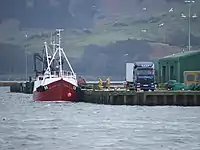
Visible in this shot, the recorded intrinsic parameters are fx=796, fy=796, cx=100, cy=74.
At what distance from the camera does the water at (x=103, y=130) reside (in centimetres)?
4400

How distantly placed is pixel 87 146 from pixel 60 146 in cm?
149

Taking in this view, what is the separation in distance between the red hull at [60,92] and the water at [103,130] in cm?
2031

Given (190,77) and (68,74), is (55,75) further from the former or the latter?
(190,77)

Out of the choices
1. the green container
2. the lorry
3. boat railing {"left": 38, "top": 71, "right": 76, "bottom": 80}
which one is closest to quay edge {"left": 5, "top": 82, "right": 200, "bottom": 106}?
the lorry

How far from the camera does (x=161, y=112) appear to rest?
7181 centimetres

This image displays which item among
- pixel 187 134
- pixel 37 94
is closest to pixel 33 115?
pixel 187 134

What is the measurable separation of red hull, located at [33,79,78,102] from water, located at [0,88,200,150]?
20.3 meters

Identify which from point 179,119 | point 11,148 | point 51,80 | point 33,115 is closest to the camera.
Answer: point 11,148

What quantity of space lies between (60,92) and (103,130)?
43.4m

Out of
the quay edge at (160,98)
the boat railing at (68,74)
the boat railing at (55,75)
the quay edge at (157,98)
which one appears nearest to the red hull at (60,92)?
the boat railing at (55,75)

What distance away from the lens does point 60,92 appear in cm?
9569

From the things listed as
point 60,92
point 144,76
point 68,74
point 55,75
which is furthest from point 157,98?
point 68,74

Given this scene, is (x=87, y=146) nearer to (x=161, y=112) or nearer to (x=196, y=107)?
(x=161, y=112)

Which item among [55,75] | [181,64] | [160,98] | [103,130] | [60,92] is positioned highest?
[181,64]
